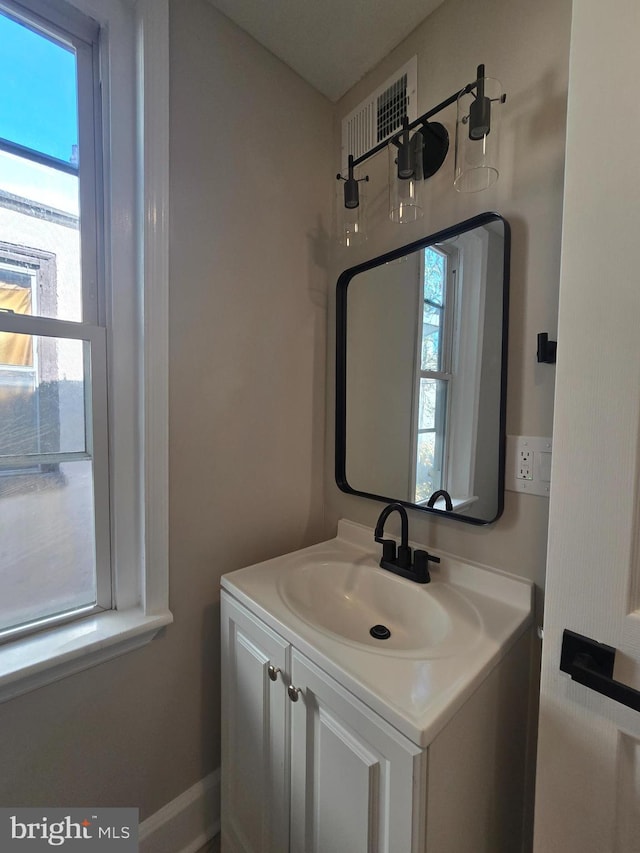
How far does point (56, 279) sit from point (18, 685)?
0.98 m

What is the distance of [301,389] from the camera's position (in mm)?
1367

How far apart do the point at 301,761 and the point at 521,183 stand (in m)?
1.45

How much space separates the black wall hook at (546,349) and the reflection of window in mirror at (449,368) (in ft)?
0.53

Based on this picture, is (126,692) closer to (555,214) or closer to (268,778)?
(268,778)

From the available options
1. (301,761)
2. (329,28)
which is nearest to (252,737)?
(301,761)

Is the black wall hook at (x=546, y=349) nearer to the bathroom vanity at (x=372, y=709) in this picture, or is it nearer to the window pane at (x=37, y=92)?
the bathroom vanity at (x=372, y=709)

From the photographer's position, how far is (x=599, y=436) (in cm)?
59

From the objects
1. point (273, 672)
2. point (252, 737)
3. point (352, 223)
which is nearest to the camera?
point (273, 672)

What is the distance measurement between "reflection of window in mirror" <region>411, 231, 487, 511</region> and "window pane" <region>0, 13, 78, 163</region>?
1.03 m

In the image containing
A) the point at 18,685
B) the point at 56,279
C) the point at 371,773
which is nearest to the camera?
the point at 371,773

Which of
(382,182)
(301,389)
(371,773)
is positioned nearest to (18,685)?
(371,773)

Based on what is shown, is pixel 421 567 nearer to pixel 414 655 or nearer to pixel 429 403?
pixel 414 655

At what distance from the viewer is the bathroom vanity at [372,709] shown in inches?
24.1

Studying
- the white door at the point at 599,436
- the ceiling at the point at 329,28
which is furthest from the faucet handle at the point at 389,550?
the ceiling at the point at 329,28
